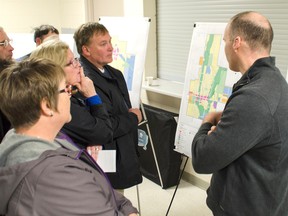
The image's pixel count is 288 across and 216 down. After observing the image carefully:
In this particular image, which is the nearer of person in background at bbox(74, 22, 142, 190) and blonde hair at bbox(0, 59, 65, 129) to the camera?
blonde hair at bbox(0, 59, 65, 129)

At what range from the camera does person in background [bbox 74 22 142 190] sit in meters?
1.88

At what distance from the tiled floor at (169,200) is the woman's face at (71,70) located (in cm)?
166

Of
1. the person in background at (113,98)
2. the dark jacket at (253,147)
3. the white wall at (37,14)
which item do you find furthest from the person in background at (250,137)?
the white wall at (37,14)

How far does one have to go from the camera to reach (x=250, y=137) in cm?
122

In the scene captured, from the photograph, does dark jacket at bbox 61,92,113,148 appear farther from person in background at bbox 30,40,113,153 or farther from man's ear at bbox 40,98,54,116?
man's ear at bbox 40,98,54,116

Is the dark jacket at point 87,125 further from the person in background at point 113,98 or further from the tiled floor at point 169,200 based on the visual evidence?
the tiled floor at point 169,200

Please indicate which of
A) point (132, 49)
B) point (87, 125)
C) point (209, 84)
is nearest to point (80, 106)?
point (87, 125)

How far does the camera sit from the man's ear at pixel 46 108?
3.19 ft

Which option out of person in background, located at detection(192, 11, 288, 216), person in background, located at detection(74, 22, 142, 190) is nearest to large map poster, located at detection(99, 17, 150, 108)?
person in background, located at detection(74, 22, 142, 190)

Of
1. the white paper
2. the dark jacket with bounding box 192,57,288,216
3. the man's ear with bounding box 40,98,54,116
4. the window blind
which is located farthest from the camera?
the window blind

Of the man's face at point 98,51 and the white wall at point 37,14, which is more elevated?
the white wall at point 37,14

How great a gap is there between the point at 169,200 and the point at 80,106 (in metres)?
1.79

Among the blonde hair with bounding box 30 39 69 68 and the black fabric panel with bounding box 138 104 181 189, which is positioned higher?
the blonde hair with bounding box 30 39 69 68

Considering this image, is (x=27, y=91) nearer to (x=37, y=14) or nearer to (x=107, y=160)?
(x=107, y=160)
